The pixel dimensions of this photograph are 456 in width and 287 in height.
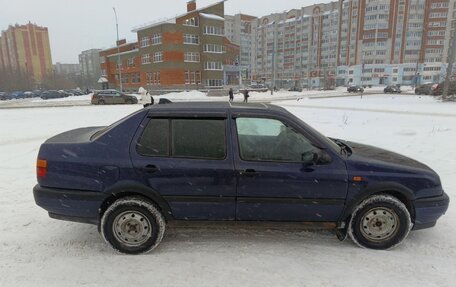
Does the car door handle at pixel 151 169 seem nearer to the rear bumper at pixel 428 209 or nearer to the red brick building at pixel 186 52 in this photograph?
the rear bumper at pixel 428 209

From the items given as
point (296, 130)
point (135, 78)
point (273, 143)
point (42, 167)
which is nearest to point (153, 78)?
point (135, 78)

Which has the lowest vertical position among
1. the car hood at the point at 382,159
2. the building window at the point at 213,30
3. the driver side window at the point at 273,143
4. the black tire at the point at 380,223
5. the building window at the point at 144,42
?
the black tire at the point at 380,223

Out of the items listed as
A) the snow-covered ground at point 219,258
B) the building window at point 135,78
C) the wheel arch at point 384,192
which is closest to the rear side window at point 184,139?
the snow-covered ground at point 219,258

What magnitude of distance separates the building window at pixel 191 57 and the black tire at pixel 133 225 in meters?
54.2

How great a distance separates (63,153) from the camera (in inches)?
135

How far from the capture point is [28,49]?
10256 centimetres

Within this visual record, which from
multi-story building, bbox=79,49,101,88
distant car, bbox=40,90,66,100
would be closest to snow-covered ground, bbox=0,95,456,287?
distant car, bbox=40,90,66,100

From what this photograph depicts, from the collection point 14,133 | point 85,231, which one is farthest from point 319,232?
point 14,133

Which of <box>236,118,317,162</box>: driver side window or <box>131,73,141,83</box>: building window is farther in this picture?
<box>131,73,141,83</box>: building window

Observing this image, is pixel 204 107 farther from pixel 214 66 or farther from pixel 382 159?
pixel 214 66

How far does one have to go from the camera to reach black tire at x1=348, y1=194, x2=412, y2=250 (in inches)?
134

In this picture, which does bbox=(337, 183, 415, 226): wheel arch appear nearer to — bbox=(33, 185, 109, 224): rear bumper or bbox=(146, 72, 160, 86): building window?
bbox=(33, 185, 109, 224): rear bumper

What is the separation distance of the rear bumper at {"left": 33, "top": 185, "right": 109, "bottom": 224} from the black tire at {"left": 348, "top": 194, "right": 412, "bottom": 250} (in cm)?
282

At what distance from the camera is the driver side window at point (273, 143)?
3.40 metres
